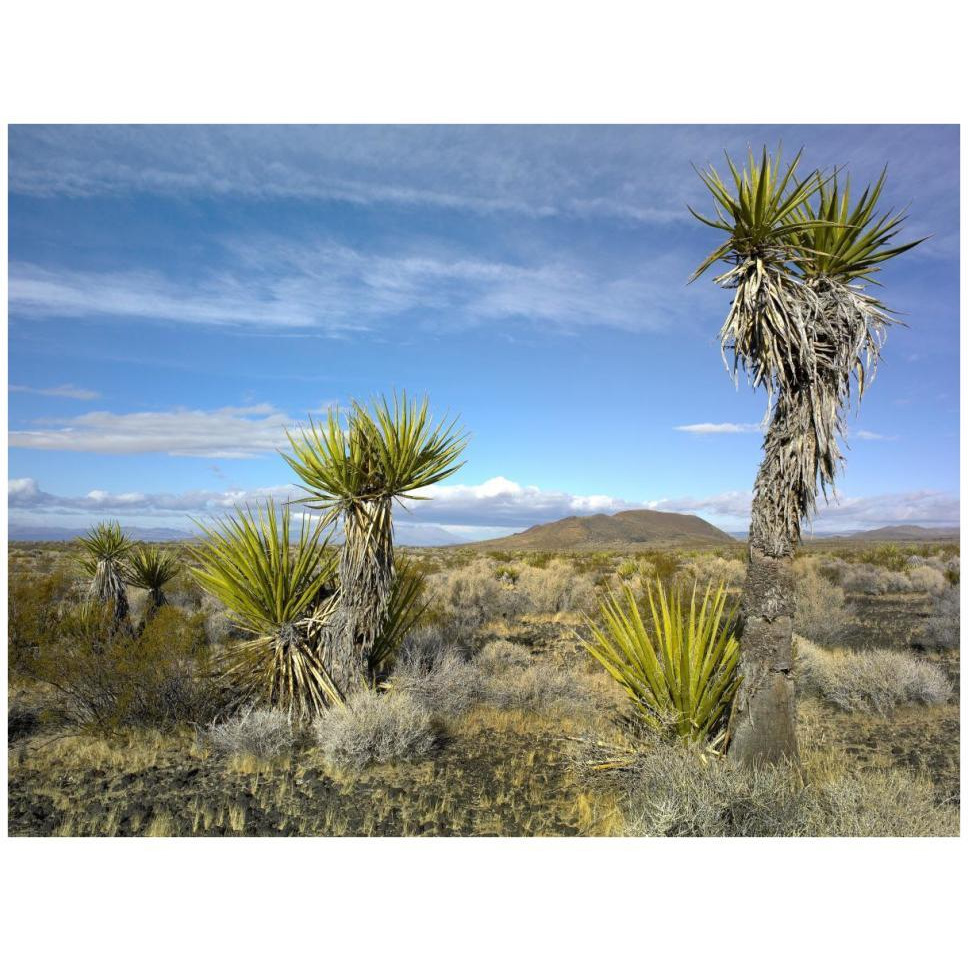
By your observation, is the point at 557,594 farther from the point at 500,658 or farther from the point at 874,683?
the point at 874,683

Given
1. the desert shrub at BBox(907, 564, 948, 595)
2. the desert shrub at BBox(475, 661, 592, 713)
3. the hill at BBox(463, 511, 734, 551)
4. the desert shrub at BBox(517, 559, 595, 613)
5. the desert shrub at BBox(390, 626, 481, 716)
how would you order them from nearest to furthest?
the desert shrub at BBox(390, 626, 481, 716), the desert shrub at BBox(475, 661, 592, 713), the desert shrub at BBox(517, 559, 595, 613), the desert shrub at BBox(907, 564, 948, 595), the hill at BBox(463, 511, 734, 551)

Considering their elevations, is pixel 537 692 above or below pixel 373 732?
below

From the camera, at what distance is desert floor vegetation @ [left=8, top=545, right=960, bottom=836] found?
176 inches

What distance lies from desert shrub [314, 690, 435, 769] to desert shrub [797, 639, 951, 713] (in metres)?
5.34

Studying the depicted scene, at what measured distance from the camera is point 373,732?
6.14 meters

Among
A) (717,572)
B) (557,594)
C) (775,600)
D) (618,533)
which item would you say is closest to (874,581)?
(717,572)

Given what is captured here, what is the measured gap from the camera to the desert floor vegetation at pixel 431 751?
446 cm

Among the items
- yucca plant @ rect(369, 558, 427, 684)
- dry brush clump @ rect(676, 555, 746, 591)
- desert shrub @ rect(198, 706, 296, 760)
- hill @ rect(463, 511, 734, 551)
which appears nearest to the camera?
desert shrub @ rect(198, 706, 296, 760)

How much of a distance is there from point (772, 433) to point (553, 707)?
181 inches

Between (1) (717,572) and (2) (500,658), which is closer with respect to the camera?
(2) (500,658)

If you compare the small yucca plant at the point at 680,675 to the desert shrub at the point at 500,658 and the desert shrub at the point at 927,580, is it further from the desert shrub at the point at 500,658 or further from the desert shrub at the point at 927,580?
the desert shrub at the point at 927,580

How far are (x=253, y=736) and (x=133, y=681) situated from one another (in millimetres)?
1706

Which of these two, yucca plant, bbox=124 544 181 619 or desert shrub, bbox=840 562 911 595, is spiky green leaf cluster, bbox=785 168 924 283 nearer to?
yucca plant, bbox=124 544 181 619

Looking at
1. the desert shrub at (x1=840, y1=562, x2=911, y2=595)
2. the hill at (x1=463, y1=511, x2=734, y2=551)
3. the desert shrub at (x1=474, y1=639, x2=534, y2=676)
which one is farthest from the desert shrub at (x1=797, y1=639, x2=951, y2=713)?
the hill at (x1=463, y1=511, x2=734, y2=551)
